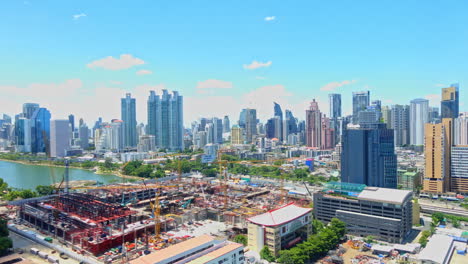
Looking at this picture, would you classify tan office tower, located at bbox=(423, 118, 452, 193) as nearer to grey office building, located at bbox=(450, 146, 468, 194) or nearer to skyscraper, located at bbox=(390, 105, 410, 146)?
grey office building, located at bbox=(450, 146, 468, 194)

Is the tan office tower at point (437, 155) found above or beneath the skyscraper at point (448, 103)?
beneath

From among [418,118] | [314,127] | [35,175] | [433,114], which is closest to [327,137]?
[314,127]

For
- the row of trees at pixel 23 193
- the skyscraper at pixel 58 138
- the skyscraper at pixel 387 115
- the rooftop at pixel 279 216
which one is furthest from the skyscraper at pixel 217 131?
the rooftop at pixel 279 216

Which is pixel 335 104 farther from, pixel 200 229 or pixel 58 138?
pixel 200 229

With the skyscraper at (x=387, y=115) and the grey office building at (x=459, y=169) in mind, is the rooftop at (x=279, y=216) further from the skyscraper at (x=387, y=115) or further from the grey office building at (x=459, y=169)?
the skyscraper at (x=387, y=115)

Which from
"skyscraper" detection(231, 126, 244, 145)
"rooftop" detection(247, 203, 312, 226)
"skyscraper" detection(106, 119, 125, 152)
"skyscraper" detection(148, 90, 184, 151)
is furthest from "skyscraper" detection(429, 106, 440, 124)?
"skyscraper" detection(106, 119, 125, 152)

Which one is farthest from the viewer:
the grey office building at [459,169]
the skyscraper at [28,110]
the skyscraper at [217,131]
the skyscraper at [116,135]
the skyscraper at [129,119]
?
the skyscraper at [217,131]
